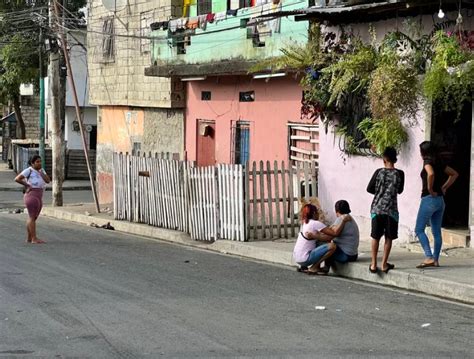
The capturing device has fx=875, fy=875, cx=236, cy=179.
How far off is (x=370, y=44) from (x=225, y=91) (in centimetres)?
703

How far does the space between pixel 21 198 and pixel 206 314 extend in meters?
25.3

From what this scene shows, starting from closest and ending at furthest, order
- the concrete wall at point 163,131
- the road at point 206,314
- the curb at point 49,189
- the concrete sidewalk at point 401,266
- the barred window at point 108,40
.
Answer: the road at point 206,314, the concrete sidewalk at point 401,266, the concrete wall at point 163,131, the barred window at point 108,40, the curb at point 49,189

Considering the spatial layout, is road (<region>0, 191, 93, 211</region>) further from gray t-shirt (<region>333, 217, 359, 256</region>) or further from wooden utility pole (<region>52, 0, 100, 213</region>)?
gray t-shirt (<region>333, 217, 359, 256</region>)

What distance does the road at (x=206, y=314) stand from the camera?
759 centimetres

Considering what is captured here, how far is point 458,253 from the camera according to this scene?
12.6m

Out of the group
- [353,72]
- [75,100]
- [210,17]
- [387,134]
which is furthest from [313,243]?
[75,100]

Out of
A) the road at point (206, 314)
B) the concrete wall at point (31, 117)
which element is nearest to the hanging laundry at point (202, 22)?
the road at point (206, 314)

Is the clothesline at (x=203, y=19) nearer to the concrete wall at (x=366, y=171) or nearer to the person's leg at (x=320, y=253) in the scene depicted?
the concrete wall at (x=366, y=171)

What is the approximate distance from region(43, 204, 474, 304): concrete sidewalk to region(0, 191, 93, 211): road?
44.8 ft

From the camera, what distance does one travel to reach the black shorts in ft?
37.0

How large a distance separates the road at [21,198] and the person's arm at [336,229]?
19.0m

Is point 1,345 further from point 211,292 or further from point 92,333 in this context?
point 211,292

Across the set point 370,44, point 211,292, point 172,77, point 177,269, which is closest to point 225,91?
point 172,77

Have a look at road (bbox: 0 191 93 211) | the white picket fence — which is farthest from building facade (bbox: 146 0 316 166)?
road (bbox: 0 191 93 211)
